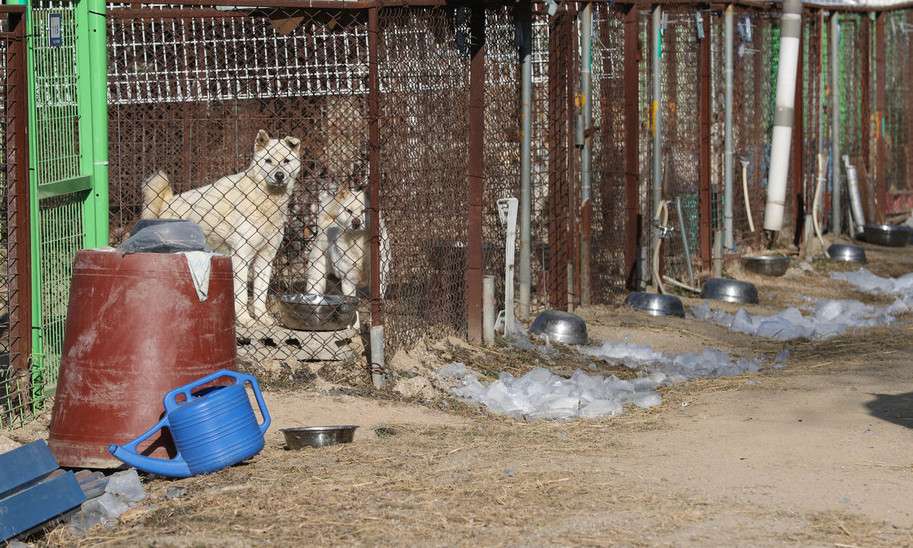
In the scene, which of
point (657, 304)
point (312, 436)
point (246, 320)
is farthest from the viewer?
point (657, 304)

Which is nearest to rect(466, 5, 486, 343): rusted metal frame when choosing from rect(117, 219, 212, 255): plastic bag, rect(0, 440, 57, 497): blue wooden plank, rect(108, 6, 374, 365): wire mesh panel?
rect(108, 6, 374, 365): wire mesh panel

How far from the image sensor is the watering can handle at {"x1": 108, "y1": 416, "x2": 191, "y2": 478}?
5031 mm

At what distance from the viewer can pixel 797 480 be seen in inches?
190

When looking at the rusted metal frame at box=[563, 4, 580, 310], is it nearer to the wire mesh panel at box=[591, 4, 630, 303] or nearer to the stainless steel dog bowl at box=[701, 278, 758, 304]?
the wire mesh panel at box=[591, 4, 630, 303]

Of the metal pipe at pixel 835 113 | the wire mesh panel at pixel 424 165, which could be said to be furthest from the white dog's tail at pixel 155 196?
the metal pipe at pixel 835 113

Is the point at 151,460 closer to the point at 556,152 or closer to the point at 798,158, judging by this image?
the point at 556,152

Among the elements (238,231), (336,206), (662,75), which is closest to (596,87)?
(662,75)

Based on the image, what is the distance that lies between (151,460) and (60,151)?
6.27 ft

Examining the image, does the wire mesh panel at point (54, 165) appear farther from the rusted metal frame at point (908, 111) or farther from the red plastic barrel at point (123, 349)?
the rusted metal frame at point (908, 111)

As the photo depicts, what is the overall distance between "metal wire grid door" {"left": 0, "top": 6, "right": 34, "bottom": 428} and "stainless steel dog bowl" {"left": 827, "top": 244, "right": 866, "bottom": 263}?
420 inches

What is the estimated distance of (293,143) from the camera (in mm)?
9406

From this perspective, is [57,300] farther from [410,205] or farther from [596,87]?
[596,87]

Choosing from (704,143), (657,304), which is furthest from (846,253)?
(657,304)

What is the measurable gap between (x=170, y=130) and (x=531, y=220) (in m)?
3.03
